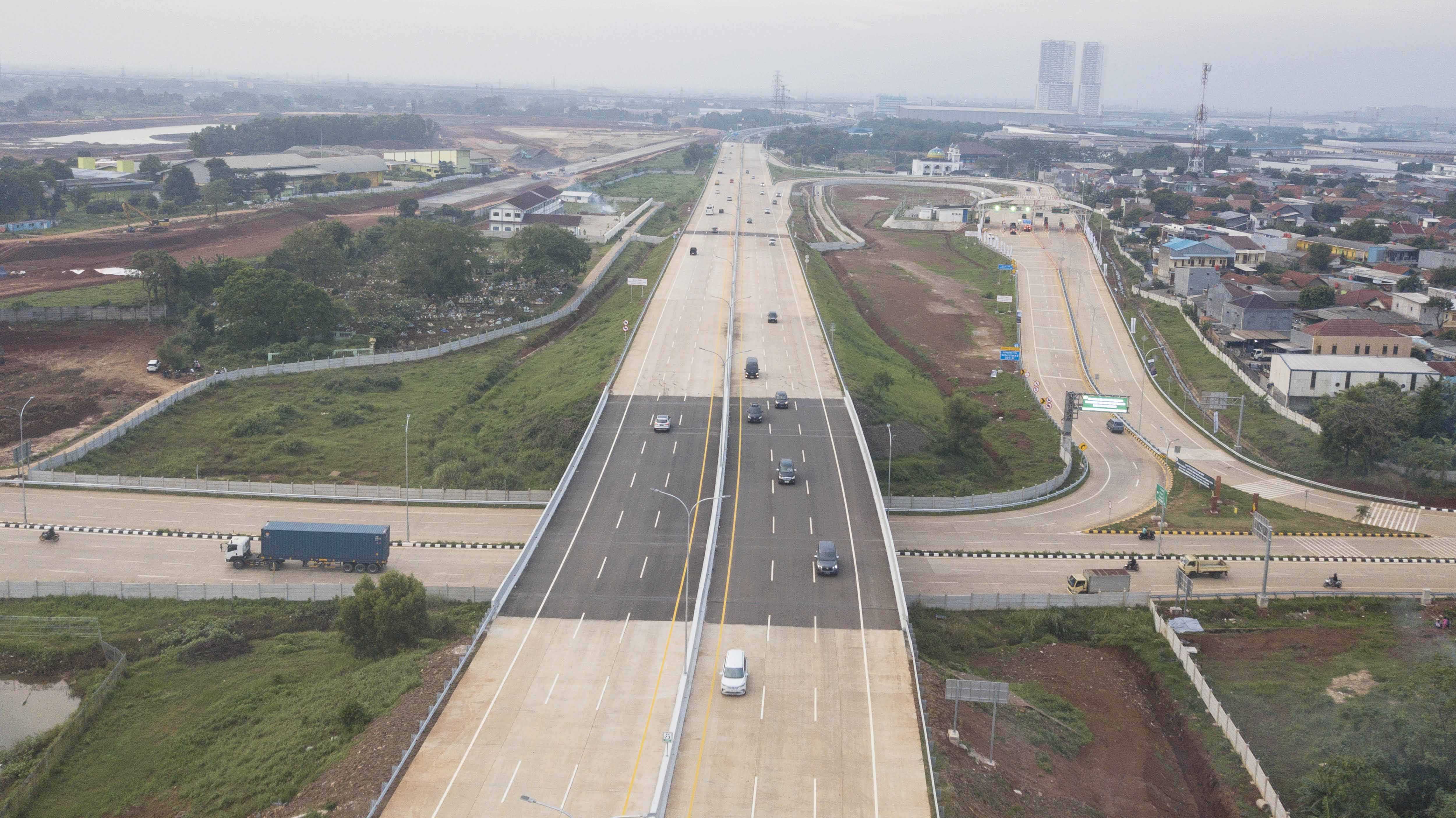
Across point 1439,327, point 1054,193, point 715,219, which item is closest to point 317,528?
point 1439,327

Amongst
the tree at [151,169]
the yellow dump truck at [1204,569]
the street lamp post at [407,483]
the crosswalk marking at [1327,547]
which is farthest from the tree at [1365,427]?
the tree at [151,169]

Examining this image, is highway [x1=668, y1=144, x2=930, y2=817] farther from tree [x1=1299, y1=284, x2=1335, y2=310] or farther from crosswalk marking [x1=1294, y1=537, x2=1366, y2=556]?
tree [x1=1299, y1=284, x2=1335, y2=310]

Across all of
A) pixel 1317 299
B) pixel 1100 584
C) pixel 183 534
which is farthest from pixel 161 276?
pixel 1317 299

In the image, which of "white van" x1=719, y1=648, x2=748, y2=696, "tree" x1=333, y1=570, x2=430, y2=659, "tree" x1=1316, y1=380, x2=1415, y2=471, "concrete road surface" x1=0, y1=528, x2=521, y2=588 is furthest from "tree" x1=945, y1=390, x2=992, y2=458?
"tree" x1=333, y1=570, x2=430, y2=659

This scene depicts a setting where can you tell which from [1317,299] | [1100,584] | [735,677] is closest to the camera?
[735,677]

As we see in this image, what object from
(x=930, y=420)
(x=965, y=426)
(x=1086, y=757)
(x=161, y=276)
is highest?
(x=161, y=276)

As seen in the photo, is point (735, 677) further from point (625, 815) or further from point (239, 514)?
point (239, 514)

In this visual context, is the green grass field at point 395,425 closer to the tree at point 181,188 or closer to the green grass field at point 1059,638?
the green grass field at point 1059,638
